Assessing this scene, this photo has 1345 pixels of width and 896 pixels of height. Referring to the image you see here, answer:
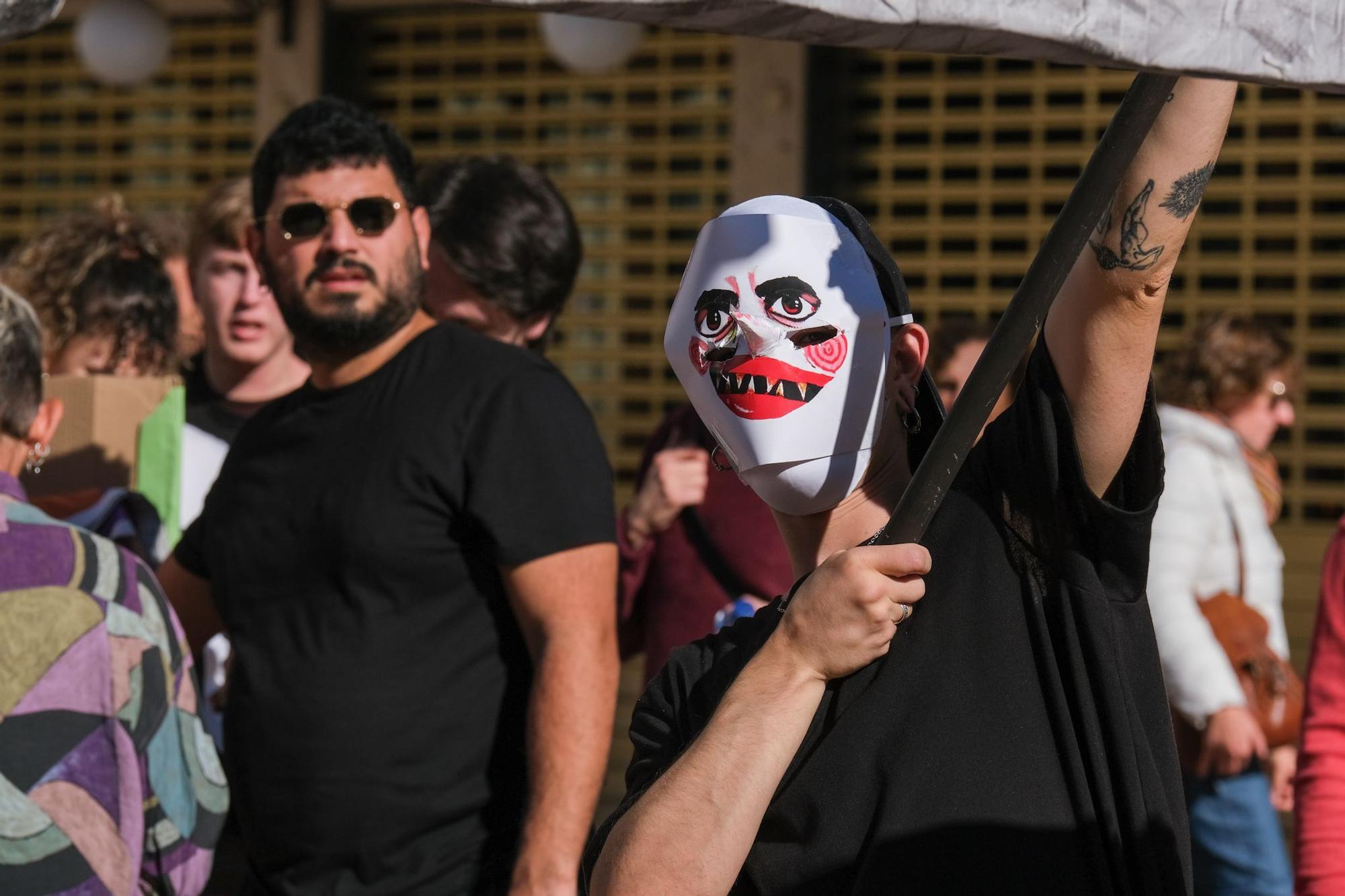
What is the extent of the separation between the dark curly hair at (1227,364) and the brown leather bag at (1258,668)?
1.91 feet

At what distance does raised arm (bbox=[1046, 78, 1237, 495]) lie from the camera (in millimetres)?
1615

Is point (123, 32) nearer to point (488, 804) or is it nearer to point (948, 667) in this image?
point (488, 804)

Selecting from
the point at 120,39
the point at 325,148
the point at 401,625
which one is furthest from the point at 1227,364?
the point at 120,39

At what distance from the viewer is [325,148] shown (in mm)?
3215

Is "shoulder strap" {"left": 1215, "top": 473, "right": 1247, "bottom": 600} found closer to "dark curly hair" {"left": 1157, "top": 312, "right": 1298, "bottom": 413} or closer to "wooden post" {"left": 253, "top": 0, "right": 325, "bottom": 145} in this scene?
"dark curly hair" {"left": 1157, "top": 312, "right": 1298, "bottom": 413}

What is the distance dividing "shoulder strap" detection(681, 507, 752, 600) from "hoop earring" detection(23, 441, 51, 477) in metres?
1.38

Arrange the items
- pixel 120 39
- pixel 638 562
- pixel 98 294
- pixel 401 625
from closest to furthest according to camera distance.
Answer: pixel 401 625, pixel 638 562, pixel 98 294, pixel 120 39

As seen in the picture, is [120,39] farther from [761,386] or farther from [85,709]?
[761,386]

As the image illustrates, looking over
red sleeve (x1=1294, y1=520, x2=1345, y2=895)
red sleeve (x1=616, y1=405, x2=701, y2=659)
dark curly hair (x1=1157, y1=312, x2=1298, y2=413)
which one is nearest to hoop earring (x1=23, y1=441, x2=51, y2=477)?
red sleeve (x1=616, y1=405, x2=701, y2=659)

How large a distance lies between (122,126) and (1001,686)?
816 cm

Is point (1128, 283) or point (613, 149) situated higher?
point (613, 149)

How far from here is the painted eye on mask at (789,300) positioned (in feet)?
6.20

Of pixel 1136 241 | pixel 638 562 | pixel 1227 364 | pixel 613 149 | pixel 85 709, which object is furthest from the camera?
pixel 613 149

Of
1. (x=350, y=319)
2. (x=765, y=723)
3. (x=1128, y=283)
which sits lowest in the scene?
(x=765, y=723)
